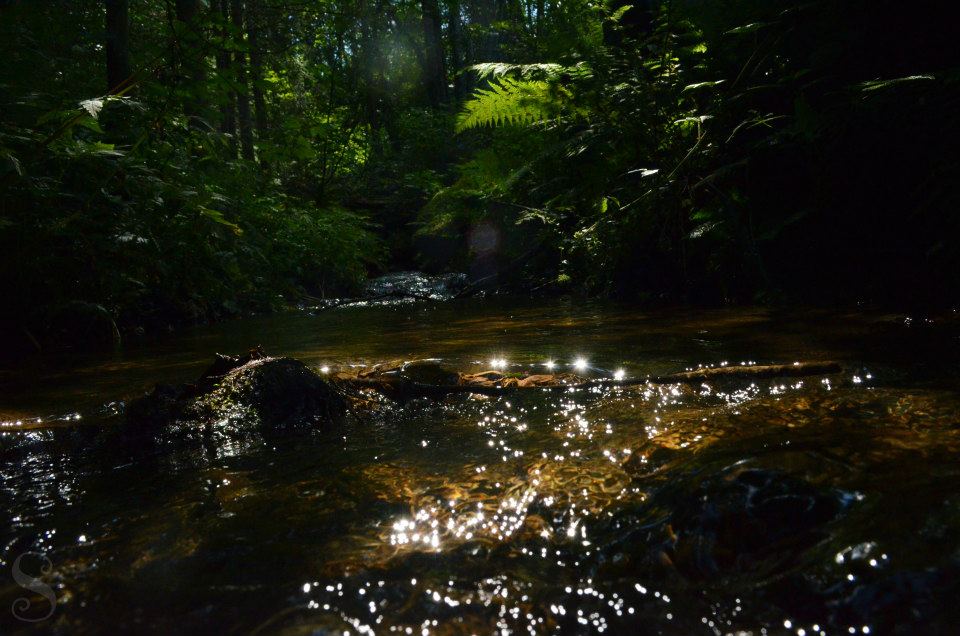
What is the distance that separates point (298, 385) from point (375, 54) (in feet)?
76.0

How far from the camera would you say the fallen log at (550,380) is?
222cm

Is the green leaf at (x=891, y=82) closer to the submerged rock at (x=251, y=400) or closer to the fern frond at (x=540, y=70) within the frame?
the submerged rock at (x=251, y=400)

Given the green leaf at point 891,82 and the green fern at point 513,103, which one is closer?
the green leaf at point 891,82

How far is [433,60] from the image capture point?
21.7 metres

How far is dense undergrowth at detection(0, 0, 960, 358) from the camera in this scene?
10.9 feet

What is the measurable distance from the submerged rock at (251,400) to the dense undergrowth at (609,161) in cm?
190

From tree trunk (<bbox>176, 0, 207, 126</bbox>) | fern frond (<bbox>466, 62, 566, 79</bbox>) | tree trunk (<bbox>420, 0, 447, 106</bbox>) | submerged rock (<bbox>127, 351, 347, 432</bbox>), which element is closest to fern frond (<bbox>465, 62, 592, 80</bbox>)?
fern frond (<bbox>466, 62, 566, 79</bbox>)

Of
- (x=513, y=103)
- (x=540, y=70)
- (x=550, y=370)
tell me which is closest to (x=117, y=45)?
(x=513, y=103)

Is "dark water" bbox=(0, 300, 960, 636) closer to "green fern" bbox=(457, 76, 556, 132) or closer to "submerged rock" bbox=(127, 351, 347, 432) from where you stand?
"submerged rock" bbox=(127, 351, 347, 432)

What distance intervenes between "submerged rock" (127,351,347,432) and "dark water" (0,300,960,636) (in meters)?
0.12

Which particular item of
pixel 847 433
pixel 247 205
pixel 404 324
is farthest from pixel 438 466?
pixel 247 205

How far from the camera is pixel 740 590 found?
1.00 metres

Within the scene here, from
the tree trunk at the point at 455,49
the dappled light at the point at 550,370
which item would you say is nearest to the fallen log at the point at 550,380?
the dappled light at the point at 550,370

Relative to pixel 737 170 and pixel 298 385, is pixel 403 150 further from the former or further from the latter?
pixel 298 385
